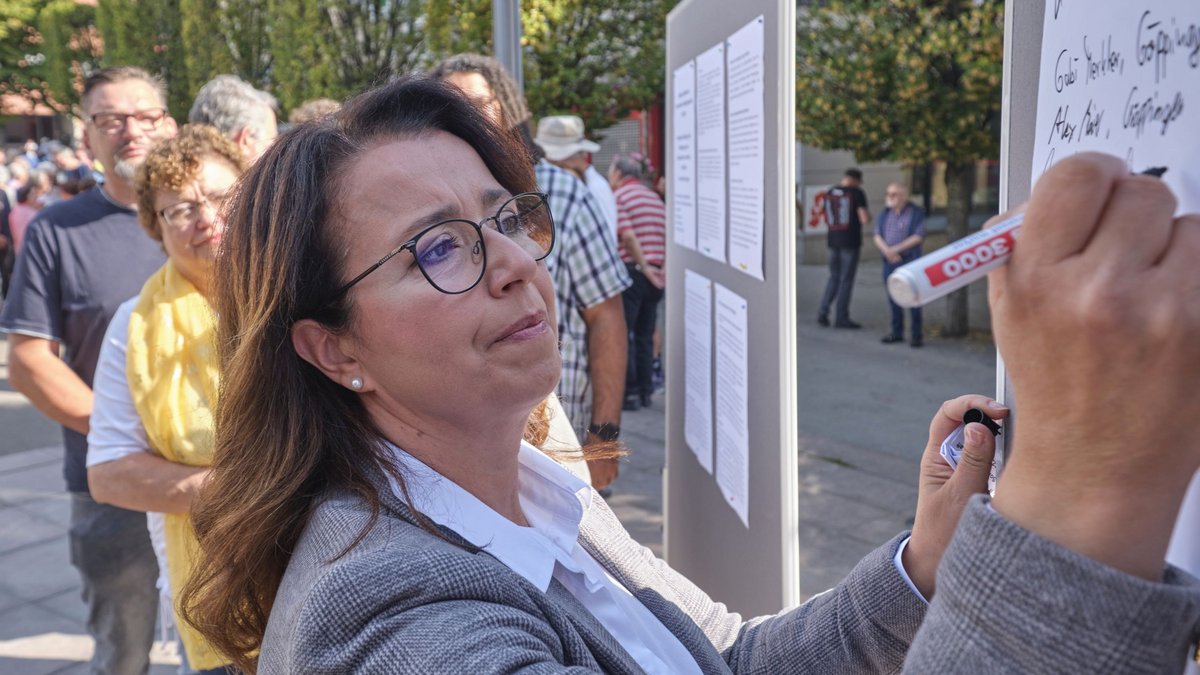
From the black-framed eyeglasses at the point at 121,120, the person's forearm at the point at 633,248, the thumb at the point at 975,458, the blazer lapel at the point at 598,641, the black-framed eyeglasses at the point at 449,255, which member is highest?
the black-framed eyeglasses at the point at 121,120

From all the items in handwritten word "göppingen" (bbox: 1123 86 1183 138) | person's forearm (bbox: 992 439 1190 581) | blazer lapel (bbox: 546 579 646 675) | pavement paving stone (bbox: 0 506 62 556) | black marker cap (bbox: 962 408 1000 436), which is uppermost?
handwritten word "göppingen" (bbox: 1123 86 1183 138)

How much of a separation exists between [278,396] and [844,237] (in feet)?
37.3

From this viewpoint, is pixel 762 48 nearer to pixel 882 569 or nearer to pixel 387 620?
pixel 882 569

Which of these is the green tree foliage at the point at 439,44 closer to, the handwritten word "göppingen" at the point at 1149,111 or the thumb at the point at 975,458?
the thumb at the point at 975,458

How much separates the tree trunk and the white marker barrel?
11014mm

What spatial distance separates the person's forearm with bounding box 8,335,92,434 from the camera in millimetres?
3098

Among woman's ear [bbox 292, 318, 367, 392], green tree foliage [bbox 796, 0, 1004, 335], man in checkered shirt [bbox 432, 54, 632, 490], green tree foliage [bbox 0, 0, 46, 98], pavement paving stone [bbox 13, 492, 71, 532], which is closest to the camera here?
woman's ear [bbox 292, 318, 367, 392]

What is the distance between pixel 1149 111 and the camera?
0.97 metres

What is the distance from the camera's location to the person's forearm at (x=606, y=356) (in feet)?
11.7

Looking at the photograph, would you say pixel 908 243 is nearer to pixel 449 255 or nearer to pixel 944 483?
pixel 944 483

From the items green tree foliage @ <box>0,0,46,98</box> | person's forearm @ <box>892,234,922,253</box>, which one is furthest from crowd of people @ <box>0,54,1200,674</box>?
green tree foliage @ <box>0,0,46,98</box>

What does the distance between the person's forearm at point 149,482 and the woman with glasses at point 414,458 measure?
0.90m

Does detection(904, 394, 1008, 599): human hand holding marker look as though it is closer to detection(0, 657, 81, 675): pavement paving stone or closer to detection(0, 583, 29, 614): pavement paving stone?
detection(0, 657, 81, 675): pavement paving stone

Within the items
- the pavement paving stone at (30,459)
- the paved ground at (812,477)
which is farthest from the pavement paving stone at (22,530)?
the pavement paving stone at (30,459)
